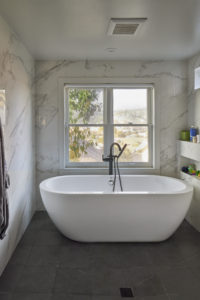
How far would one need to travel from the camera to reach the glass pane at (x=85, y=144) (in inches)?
157

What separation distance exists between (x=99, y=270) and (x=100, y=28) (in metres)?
2.45

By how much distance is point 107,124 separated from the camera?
3957mm

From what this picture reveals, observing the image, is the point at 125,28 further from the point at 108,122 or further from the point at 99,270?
the point at 99,270

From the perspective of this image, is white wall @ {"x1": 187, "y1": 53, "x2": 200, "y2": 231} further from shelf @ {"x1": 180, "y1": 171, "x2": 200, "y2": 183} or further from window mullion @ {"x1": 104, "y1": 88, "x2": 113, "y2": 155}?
window mullion @ {"x1": 104, "y1": 88, "x2": 113, "y2": 155}

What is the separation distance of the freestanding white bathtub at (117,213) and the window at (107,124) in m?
1.21

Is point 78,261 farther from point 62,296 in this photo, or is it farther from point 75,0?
point 75,0

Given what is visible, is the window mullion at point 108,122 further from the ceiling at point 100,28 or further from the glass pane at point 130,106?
the ceiling at point 100,28

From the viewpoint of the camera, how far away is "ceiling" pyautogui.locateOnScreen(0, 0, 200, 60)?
82.9 inches

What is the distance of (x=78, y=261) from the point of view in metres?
2.53

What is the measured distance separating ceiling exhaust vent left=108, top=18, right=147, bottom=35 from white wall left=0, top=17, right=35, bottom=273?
108 centimetres

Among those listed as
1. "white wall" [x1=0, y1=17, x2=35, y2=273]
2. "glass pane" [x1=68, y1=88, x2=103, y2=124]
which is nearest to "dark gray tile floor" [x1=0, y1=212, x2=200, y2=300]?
"white wall" [x1=0, y1=17, x2=35, y2=273]

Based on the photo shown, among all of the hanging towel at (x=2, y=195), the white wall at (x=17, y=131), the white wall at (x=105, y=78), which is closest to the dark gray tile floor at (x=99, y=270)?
the white wall at (x=17, y=131)

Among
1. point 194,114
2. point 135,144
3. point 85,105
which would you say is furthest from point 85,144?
point 194,114

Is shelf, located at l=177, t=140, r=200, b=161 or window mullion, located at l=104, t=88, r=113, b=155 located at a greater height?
window mullion, located at l=104, t=88, r=113, b=155
